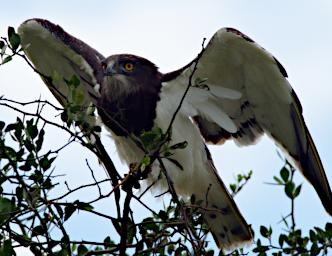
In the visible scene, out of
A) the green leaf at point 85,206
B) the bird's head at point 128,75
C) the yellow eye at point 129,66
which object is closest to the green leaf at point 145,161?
the green leaf at point 85,206

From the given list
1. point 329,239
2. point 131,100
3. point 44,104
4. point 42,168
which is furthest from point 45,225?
point 131,100

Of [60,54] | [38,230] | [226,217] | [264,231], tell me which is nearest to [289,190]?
[264,231]

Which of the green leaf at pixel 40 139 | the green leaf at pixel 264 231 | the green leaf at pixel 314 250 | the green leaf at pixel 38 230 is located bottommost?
the green leaf at pixel 314 250

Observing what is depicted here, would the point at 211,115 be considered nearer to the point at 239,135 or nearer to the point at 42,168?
the point at 239,135

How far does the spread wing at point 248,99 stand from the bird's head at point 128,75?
6.9 inches

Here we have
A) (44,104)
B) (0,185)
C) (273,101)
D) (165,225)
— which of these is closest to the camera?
(0,185)

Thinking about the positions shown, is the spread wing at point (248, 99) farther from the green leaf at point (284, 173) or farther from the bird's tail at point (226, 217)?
the green leaf at point (284, 173)

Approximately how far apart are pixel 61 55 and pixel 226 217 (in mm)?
2302

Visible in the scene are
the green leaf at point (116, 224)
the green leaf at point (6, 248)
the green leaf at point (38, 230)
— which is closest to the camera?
the green leaf at point (6, 248)

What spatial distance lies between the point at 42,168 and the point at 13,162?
0.18 m

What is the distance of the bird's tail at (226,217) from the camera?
724 centimetres

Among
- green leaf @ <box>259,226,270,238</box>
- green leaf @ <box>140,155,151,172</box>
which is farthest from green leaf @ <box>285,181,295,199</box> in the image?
green leaf @ <box>140,155,151,172</box>

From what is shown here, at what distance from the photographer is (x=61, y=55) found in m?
7.69

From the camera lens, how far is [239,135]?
7.44 metres
